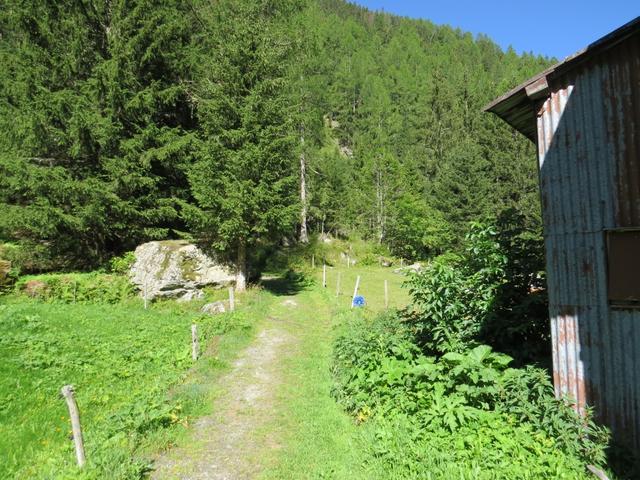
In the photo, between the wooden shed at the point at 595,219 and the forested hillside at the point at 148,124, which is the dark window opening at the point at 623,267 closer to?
the wooden shed at the point at 595,219

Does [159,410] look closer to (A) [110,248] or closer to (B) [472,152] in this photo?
(A) [110,248]

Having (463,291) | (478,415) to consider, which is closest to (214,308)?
(463,291)

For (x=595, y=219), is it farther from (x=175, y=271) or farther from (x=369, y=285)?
(x=369, y=285)

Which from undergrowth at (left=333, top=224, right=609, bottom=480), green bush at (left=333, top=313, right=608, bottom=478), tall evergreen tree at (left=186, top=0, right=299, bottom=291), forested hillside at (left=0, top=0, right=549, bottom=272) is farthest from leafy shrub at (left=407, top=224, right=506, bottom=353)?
tall evergreen tree at (left=186, top=0, right=299, bottom=291)

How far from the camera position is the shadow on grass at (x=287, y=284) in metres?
21.6

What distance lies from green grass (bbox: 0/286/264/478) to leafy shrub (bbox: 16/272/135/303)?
2267mm

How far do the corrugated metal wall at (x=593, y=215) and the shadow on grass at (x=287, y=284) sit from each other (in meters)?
15.7

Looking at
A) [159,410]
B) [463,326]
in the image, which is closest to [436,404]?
[463,326]

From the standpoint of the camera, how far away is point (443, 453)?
5641 millimetres

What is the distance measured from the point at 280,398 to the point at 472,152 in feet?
121

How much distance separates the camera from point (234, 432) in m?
7.50

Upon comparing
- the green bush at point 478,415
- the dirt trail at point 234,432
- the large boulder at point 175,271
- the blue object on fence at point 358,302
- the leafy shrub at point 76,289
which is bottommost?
the dirt trail at point 234,432

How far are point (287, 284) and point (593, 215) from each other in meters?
18.8

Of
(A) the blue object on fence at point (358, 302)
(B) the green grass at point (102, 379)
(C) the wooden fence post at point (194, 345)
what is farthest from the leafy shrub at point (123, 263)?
(C) the wooden fence post at point (194, 345)
